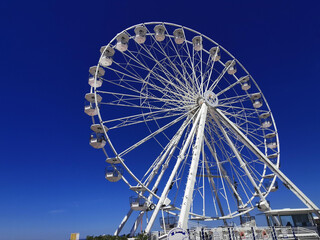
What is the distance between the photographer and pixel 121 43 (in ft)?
50.9

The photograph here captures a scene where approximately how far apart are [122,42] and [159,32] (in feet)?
10.1

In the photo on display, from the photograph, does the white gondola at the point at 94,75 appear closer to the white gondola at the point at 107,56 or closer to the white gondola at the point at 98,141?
the white gondola at the point at 107,56

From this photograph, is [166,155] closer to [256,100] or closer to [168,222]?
[168,222]

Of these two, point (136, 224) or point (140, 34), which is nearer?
point (136, 224)

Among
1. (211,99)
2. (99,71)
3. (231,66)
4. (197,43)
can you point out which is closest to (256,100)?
(231,66)

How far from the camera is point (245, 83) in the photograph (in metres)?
20.2

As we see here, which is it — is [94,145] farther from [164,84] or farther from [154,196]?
[164,84]

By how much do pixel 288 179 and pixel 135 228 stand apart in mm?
9956

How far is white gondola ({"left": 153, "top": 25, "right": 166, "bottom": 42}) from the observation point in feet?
55.3

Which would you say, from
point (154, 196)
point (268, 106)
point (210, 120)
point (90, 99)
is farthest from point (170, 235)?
point (268, 106)

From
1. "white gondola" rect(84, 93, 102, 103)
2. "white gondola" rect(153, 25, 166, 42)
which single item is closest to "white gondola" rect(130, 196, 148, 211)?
"white gondola" rect(84, 93, 102, 103)

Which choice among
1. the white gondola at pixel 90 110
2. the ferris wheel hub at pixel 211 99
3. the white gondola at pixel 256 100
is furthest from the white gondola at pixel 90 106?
the white gondola at pixel 256 100

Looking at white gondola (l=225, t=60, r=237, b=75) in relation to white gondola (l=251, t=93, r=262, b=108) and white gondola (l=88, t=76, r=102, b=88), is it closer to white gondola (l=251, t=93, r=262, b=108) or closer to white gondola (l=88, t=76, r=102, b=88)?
white gondola (l=251, t=93, r=262, b=108)

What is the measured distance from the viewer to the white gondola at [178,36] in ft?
58.6
